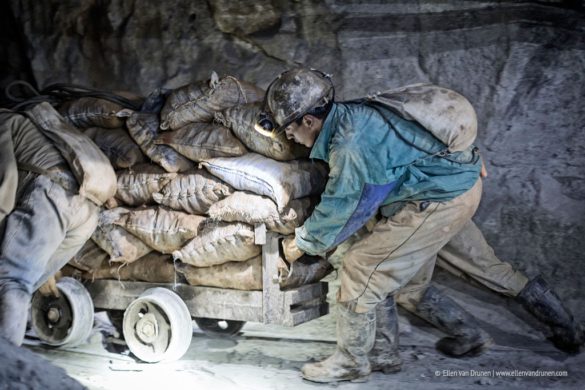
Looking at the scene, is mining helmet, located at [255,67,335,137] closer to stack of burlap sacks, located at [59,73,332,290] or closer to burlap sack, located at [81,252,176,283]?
stack of burlap sacks, located at [59,73,332,290]

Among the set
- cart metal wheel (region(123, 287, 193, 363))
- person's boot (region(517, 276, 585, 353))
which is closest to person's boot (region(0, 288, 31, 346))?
cart metal wheel (region(123, 287, 193, 363))

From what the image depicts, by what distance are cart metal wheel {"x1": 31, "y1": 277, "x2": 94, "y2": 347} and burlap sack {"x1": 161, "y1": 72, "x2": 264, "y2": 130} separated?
1307mm

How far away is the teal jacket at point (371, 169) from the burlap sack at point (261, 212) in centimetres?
13

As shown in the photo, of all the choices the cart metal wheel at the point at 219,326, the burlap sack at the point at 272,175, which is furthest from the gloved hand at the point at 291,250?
the cart metal wheel at the point at 219,326

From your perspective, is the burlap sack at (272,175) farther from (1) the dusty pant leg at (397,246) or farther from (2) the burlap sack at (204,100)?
(1) the dusty pant leg at (397,246)

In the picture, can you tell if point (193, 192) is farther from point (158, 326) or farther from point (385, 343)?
point (385, 343)

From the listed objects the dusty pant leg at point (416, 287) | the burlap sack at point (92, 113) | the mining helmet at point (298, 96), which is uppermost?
the mining helmet at point (298, 96)

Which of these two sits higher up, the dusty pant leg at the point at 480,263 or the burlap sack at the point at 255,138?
the burlap sack at the point at 255,138

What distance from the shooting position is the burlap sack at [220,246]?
4383 millimetres

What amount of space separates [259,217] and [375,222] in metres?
0.74

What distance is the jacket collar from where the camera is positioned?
408 centimetres

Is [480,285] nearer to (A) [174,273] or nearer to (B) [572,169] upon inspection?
(B) [572,169]

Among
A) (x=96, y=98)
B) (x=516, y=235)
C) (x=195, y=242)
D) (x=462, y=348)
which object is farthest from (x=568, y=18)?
(x=96, y=98)

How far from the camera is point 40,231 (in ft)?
13.7
